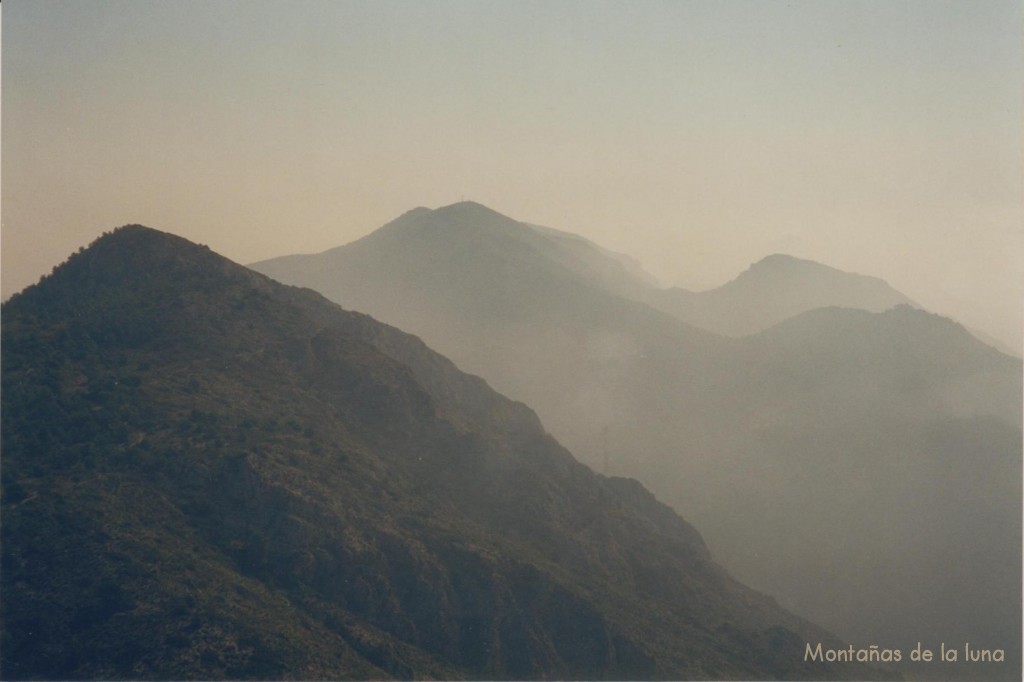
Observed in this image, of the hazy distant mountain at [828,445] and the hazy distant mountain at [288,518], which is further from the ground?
the hazy distant mountain at [828,445]

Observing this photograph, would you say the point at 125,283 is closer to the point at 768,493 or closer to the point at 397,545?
the point at 397,545

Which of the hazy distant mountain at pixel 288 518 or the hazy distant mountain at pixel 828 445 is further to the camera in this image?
the hazy distant mountain at pixel 828 445

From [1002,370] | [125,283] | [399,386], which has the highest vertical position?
[1002,370]

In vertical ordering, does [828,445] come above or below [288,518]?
above

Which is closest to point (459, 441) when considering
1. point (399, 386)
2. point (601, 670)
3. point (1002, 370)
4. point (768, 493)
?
point (399, 386)

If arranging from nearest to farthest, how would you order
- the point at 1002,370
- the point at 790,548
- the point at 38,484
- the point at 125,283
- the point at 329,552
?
the point at 38,484, the point at 329,552, the point at 125,283, the point at 790,548, the point at 1002,370
